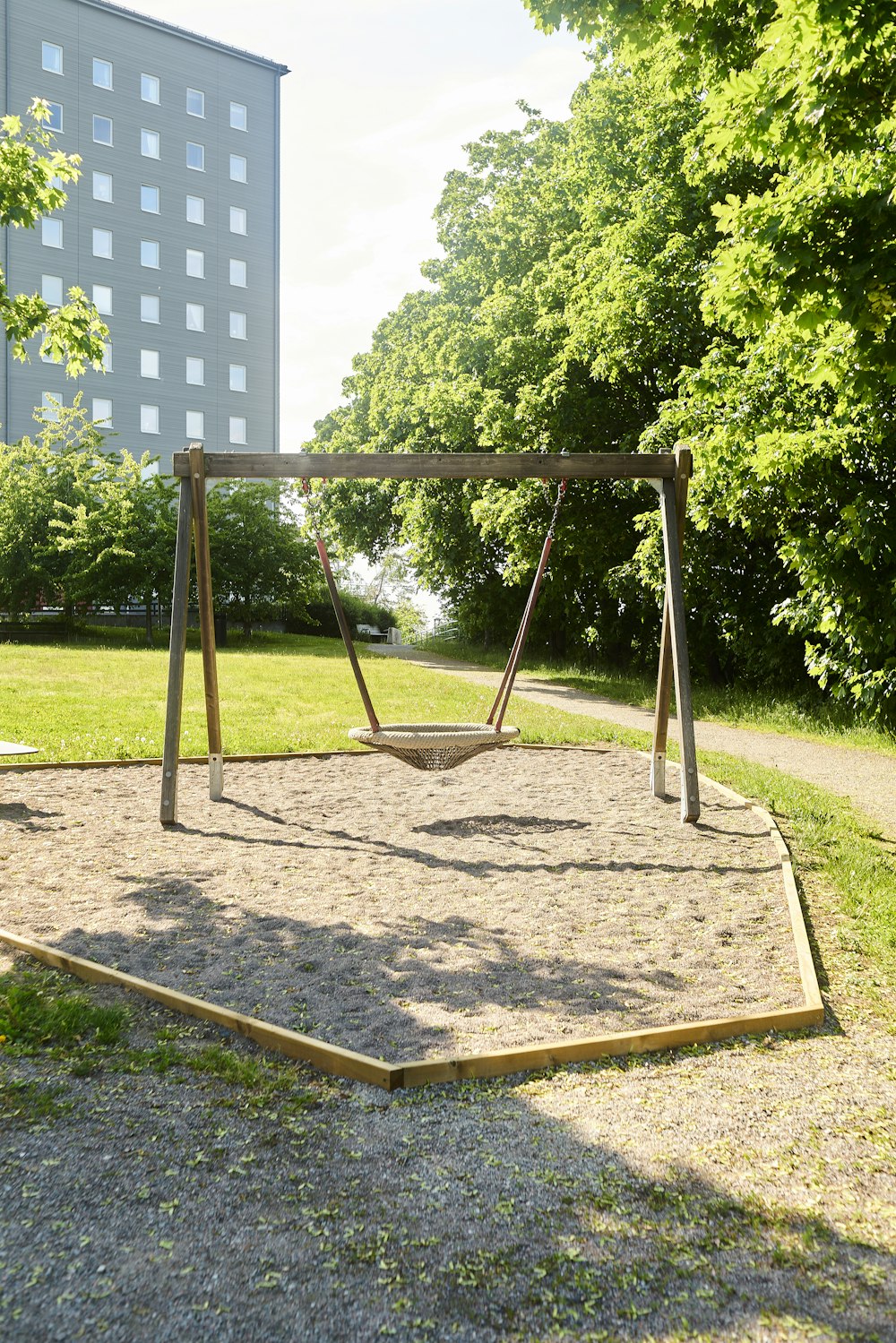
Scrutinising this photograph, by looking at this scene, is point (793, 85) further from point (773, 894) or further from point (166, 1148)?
point (166, 1148)

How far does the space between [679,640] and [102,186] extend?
45.8 meters

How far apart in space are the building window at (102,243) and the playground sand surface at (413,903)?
42000 mm

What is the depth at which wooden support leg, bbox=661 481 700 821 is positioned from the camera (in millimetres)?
7602

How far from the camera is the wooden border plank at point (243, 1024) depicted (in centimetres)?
350

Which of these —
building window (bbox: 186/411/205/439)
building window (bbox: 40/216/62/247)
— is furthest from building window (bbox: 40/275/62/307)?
building window (bbox: 186/411/205/439)

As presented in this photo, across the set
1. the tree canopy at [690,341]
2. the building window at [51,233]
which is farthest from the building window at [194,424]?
the tree canopy at [690,341]

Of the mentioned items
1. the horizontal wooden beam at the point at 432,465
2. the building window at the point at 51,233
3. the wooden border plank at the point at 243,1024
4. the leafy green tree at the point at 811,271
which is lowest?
the wooden border plank at the point at 243,1024

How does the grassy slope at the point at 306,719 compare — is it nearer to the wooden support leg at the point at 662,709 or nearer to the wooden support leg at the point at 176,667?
the wooden support leg at the point at 662,709

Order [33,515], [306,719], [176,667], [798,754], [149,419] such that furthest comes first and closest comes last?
[149,419] < [33,515] < [306,719] < [798,754] < [176,667]

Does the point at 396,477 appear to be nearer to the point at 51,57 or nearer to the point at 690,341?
the point at 690,341

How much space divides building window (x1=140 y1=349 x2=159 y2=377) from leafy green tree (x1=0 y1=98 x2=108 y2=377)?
37.6 m

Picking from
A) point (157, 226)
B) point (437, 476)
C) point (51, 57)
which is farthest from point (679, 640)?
point (51, 57)

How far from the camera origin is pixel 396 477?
7.85m

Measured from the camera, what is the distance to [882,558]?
1011cm
